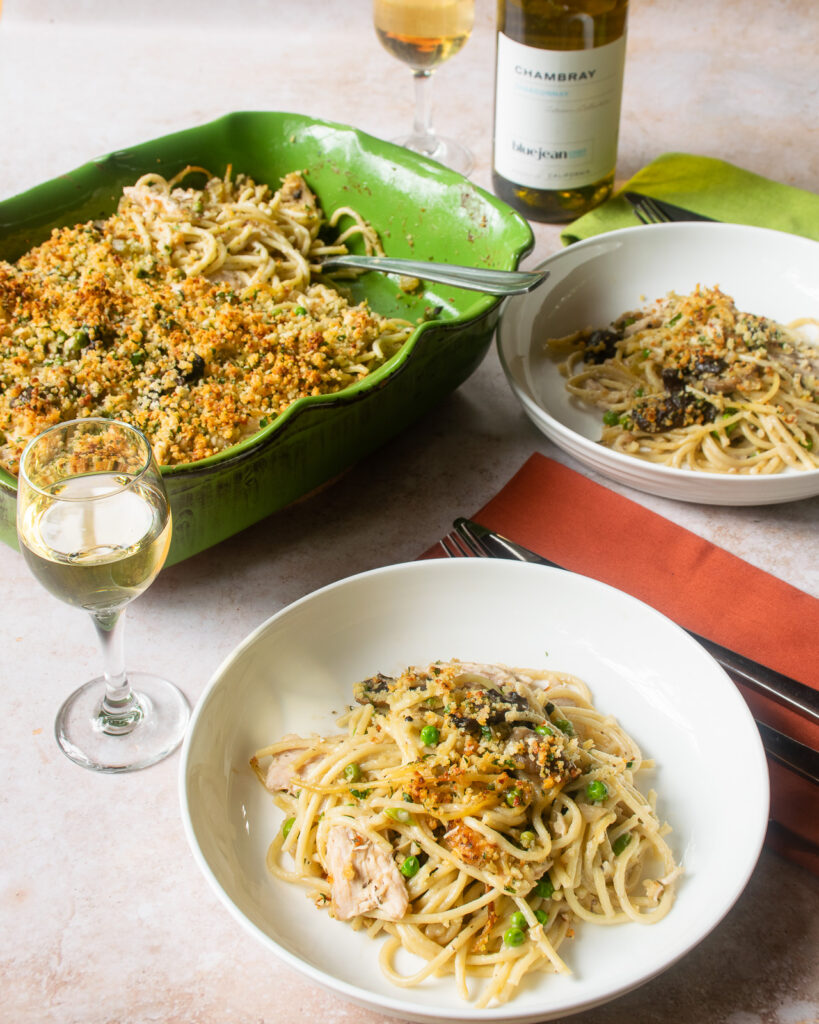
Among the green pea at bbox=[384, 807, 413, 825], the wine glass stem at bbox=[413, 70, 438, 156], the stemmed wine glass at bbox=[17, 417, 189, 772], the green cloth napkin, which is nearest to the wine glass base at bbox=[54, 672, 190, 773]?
the stemmed wine glass at bbox=[17, 417, 189, 772]

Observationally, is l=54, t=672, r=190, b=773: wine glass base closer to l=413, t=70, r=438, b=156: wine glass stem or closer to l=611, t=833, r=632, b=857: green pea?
l=611, t=833, r=632, b=857: green pea

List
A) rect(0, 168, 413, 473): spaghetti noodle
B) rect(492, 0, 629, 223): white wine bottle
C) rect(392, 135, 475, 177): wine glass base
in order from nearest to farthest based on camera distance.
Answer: rect(0, 168, 413, 473): spaghetti noodle, rect(492, 0, 629, 223): white wine bottle, rect(392, 135, 475, 177): wine glass base

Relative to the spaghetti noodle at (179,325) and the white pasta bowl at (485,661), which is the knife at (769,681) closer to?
the white pasta bowl at (485,661)

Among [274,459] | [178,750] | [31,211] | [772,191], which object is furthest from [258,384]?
[772,191]

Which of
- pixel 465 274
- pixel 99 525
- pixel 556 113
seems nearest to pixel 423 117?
pixel 556 113

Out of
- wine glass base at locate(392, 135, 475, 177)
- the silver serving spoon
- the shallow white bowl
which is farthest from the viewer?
wine glass base at locate(392, 135, 475, 177)

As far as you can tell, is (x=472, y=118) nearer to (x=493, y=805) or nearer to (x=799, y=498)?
(x=799, y=498)

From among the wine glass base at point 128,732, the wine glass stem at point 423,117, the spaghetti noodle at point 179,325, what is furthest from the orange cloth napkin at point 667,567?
the wine glass stem at point 423,117
